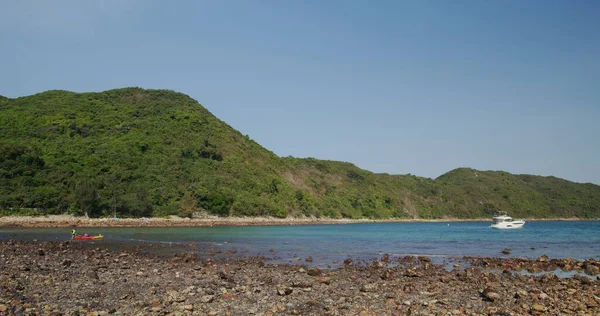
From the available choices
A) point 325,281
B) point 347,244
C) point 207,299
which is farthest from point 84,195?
point 207,299

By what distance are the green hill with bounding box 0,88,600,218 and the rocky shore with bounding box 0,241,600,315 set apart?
74.0m

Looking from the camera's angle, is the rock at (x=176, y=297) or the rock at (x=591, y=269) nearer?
the rock at (x=176, y=297)

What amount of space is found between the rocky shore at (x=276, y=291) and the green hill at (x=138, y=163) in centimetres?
7405

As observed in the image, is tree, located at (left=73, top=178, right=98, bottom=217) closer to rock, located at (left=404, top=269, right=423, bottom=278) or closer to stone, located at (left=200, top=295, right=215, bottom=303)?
rock, located at (left=404, top=269, right=423, bottom=278)

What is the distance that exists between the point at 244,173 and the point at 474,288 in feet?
382

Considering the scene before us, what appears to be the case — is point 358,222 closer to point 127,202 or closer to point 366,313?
point 127,202

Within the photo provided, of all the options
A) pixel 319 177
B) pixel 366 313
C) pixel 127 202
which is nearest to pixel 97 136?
pixel 127 202

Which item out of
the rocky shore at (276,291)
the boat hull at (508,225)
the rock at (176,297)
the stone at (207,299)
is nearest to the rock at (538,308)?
the rocky shore at (276,291)

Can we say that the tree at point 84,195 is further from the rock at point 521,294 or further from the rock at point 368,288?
the rock at point 521,294

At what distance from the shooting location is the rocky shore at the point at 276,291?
45.5ft

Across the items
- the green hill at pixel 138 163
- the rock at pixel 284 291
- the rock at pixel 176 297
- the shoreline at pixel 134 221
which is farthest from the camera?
the green hill at pixel 138 163

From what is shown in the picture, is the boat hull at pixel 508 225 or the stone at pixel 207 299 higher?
the stone at pixel 207 299

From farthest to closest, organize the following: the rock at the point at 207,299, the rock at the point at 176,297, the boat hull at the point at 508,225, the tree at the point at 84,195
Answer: the boat hull at the point at 508,225
the tree at the point at 84,195
the rock at the point at 207,299
the rock at the point at 176,297

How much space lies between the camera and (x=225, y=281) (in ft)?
63.8
